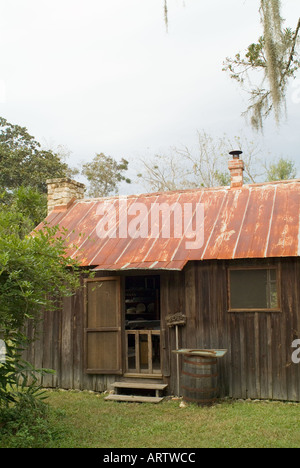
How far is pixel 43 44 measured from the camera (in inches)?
337

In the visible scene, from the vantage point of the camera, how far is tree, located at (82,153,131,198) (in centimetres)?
3180

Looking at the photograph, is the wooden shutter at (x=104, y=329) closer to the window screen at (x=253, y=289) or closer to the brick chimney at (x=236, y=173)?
the window screen at (x=253, y=289)

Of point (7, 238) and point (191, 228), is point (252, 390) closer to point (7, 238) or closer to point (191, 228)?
point (191, 228)

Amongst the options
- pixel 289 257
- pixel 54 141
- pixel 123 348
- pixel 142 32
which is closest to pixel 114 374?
pixel 123 348

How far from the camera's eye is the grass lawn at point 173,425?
595cm

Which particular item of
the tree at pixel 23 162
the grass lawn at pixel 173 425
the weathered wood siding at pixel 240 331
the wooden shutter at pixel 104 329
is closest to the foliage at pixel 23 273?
the grass lawn at pixel 173 425

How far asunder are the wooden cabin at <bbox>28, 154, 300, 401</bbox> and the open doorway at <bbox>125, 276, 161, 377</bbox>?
0.11 feet

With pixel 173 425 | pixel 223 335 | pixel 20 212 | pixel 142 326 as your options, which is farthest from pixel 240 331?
pixel 20 212

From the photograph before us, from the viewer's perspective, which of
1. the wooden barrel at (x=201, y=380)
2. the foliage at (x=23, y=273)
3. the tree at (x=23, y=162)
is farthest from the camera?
the tree at (x=23, y=162)

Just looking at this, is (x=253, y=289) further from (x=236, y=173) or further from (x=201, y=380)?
(x=236, y=173)

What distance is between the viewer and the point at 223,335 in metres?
8.51

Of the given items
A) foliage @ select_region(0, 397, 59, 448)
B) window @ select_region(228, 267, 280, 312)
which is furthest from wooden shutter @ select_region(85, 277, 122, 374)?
foliage @ select_region(0, 397, 59, 448)

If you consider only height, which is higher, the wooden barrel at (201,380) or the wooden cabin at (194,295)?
the wooden cabin at (194,295)

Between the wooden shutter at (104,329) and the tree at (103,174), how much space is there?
22490 millimetres
